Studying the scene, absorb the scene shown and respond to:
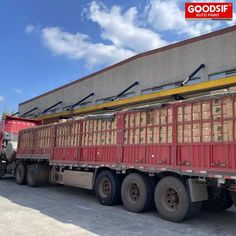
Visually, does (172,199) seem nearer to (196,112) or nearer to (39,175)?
(196,112)

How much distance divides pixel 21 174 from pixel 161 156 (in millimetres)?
10201

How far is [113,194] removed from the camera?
950 cm

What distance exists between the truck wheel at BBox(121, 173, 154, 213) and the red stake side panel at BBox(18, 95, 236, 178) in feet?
1.21

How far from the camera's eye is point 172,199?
303 inches

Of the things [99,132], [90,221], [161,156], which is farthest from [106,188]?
Answer: [161,156]

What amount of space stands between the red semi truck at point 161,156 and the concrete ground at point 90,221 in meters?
0.41

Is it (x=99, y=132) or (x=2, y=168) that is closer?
(x=99, y=132)

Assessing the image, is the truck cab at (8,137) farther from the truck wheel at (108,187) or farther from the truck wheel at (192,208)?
the truck wheel at (192,208)

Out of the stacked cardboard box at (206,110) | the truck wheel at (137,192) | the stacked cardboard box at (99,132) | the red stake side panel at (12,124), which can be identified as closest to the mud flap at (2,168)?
the red stake side panel at (12,124)

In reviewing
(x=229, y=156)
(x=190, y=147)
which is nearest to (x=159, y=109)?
(x=190, y=147)

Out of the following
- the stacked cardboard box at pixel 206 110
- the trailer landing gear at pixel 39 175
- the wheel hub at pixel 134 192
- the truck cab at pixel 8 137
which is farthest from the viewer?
the truck cab at pixel 8 137

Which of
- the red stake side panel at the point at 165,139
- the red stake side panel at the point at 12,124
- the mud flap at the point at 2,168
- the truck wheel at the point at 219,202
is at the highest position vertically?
the red stake side panel at the point at 12,124

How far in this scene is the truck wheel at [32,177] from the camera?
14.3 m

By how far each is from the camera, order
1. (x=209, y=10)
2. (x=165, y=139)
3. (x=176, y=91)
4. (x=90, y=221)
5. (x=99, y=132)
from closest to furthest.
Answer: (x=90, y=221)
(x=165, y=139)
(x=99, y=132)
(x=209, y=10)
(x=176, y=91)
